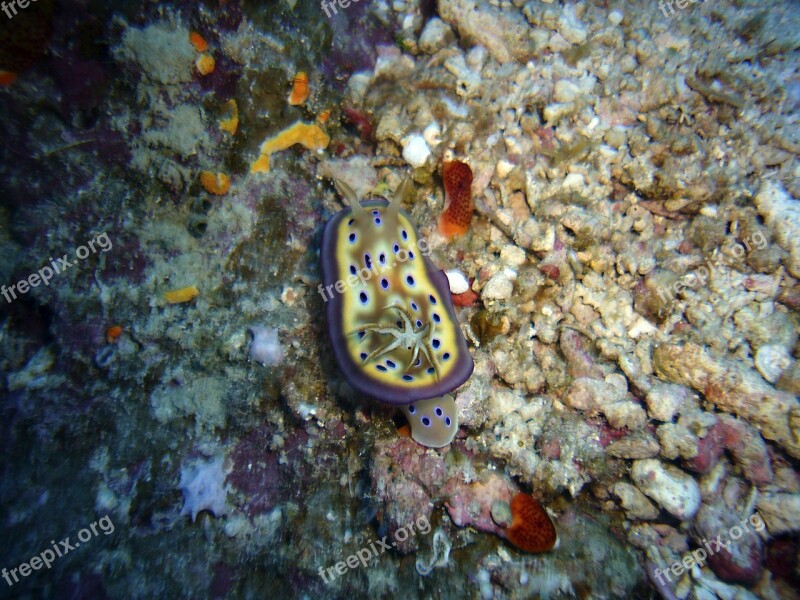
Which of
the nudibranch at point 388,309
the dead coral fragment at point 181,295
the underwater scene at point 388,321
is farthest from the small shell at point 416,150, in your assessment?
the dead coral fragment at point 181,295

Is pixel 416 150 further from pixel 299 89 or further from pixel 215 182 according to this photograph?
pixel 215 182

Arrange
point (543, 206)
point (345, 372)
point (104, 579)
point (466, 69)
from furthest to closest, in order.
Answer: point (466, 69) < point (543, 206) < point (104, 579) < point (345, 372)

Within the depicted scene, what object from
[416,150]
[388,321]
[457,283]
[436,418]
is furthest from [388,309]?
[416,150]

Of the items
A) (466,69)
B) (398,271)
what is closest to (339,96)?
(466,69)

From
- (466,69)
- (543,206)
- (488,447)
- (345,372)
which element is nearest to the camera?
(345,372)

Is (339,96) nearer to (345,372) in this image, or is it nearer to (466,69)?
(466,69)
